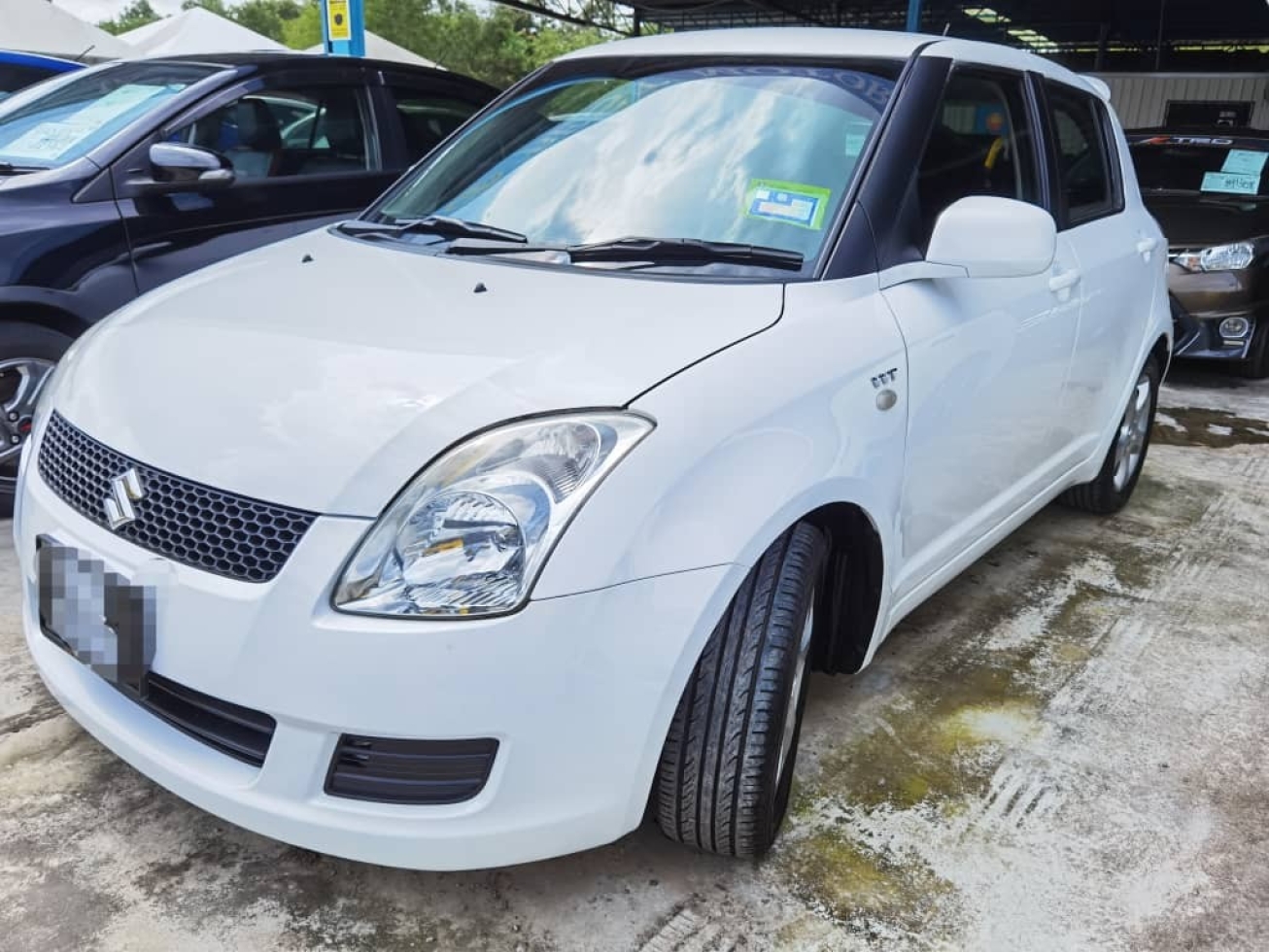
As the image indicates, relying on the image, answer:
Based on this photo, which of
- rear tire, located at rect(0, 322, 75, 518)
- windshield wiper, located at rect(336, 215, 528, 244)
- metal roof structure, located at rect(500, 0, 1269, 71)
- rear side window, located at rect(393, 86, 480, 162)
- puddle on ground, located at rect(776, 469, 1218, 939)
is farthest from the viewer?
metal roof structure, located at rect(500, 0, 1269, 71)

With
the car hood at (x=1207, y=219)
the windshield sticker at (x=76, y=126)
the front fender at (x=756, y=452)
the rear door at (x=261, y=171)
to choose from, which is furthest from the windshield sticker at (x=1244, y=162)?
the windshield sticker at (x=76, y=126)

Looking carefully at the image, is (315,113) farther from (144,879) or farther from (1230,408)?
(1230,408)

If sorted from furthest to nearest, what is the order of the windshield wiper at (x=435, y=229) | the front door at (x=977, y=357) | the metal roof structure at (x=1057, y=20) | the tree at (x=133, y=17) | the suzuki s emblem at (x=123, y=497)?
the tree at (x=133, y=17) → the metal roof structure at (x=1057, y=20) → the windshield wiper at (x=435, y=229) → the front door at (x=977, y=357) → the suzuki s emblem at (x=123, y=497)

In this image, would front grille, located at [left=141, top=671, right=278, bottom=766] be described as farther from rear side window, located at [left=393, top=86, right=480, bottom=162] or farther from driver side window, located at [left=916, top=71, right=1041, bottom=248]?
rear side window, located at [left=393, top=86, right=480, bottom=162]

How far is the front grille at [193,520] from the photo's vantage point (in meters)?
1.59

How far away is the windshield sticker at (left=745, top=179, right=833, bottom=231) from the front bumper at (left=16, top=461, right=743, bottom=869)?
89cm

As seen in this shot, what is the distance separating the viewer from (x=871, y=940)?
6.07 ft

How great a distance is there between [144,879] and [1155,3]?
16308 millimetres

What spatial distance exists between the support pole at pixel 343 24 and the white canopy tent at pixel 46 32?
5161mm

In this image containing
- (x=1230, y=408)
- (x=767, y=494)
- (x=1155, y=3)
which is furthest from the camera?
(x=1155, y=3)

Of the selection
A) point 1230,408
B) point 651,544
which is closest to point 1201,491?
point 1230,408

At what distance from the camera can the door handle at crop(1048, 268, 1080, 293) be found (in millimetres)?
2838

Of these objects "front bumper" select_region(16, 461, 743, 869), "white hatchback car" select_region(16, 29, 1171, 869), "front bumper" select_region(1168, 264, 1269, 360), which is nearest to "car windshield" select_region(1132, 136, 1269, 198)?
"front bumper" select_region(1168, 264, 1269, 360)

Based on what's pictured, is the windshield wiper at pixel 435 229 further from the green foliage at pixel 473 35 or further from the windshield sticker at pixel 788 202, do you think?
the green foliage at pixel 473 35
